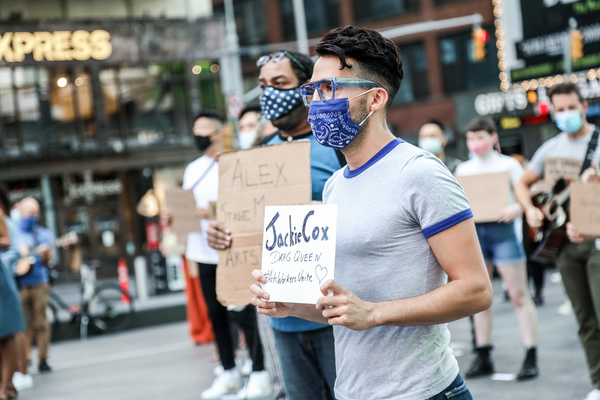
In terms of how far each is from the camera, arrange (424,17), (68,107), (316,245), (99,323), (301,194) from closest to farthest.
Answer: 1. (316,245)
2. (301,194)
3. (99,323)
4. (68,107)
5. (424,17)

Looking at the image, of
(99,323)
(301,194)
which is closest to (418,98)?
(99,323)

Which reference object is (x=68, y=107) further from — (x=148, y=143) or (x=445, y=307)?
(x=445, y=307)

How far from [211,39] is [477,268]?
26.8 metres

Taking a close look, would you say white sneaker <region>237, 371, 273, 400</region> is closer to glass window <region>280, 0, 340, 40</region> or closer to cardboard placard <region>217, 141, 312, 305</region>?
cardboard placard <region>217, 141, 312, 305</region>

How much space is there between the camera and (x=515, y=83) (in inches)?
837

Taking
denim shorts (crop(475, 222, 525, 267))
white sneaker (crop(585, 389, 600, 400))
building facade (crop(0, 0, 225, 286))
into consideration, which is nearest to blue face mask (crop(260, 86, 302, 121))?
white sneaker (crop(585, 389, 600, 400))

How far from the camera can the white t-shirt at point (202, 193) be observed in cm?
621

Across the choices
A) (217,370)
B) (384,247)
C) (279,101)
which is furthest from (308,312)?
(217,370)

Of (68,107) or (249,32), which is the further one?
(249,32)

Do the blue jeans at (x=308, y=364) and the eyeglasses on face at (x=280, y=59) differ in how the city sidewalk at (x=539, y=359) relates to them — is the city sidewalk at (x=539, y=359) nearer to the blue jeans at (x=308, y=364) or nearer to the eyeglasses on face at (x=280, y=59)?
the blue jeans at (x=308, y=364)

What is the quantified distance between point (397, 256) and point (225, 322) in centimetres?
430

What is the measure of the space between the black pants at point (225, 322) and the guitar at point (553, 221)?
2407mm

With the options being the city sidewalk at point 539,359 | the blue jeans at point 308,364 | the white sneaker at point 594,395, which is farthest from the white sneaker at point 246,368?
the blue jeans at point 308,364

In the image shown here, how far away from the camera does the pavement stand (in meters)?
6.13
